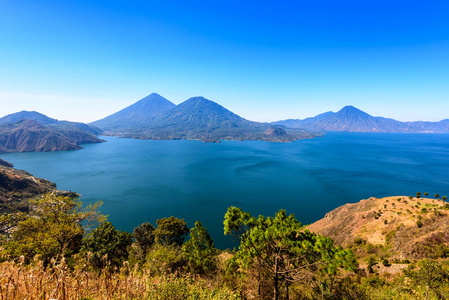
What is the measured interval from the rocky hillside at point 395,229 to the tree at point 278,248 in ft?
77.3

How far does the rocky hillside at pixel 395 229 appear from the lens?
24.1m

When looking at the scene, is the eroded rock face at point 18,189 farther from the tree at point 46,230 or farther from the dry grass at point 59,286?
the dry grass at point 59,286

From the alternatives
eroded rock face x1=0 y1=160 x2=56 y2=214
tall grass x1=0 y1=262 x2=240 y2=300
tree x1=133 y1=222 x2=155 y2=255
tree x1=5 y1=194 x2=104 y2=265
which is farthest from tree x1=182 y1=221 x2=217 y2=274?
eroded rock face x1=0 y1=160 x2=56 y2=214

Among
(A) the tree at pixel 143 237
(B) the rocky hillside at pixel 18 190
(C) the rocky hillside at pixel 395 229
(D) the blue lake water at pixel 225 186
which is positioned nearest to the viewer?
(C) the rocky hillside at pixel 395 229

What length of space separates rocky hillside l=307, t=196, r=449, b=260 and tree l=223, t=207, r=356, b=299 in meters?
23.6

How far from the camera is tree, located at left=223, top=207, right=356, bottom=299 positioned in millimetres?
9570

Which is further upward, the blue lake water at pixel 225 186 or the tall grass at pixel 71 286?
the tall grass at pixel 71 286

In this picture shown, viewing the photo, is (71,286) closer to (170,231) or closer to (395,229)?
(170,231)

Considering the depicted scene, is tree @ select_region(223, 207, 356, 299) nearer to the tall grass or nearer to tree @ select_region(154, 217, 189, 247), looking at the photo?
the tall grass

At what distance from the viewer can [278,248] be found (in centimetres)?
1056

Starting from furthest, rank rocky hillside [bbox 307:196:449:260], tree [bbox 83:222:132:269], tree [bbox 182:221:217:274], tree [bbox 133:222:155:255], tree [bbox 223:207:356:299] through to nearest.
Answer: tree [bbox 133:222:155:255] < rocky hillside [bbox 307:196:449:260] < tree [bbox 83:222:132:269] < tree [bbox 182:221:217:274] < tree [bbox 223:207:356:299]

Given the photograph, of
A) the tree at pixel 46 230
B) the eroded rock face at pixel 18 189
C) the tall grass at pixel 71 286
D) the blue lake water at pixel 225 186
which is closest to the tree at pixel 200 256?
the tree at pixel 46 230

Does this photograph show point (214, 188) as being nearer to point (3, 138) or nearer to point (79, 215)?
point (79, 215)

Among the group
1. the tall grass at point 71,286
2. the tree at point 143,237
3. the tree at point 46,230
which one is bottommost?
the tree at point 143,237
